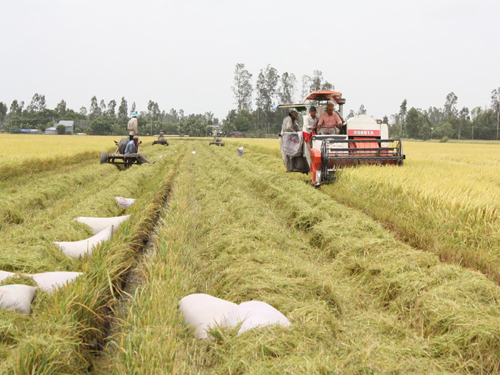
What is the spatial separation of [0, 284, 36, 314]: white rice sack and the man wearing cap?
761cm

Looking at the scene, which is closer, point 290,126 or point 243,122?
point 290,126

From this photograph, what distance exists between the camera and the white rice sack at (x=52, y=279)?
3057 mm

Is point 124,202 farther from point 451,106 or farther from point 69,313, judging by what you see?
point 451,106

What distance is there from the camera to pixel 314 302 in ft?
10.0

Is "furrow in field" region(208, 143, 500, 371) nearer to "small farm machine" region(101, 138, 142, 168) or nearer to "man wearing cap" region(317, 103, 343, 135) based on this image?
"man wearing cap" region(317, 103, 343, 135)

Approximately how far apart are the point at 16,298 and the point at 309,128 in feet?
25.1

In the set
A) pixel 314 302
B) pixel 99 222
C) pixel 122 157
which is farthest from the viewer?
pixel 122 157

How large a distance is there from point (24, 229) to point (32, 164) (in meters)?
7.21

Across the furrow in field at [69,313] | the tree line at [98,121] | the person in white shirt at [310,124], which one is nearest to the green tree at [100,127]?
the tree line at [98,121]

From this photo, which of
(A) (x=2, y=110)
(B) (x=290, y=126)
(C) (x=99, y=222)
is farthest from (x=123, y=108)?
(C) (x=99, y=222)

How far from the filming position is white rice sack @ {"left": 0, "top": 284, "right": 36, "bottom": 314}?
2.63 m

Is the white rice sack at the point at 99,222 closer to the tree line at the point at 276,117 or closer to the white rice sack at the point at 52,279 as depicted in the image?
the white rice sack at the point at 52,279

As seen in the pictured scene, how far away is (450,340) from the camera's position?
254 centimetres

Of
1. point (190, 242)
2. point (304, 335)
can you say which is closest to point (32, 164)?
point (190, 242)
